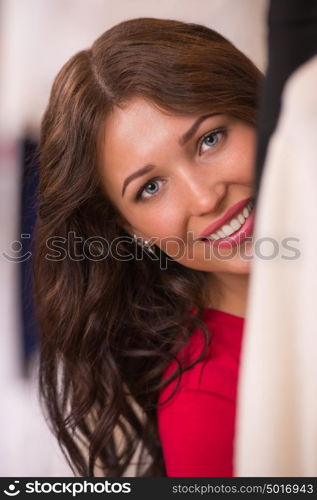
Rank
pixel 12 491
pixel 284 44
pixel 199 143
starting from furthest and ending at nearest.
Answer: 1. pixel 199 143
2. pixel 12 491
3. pixel 284 44

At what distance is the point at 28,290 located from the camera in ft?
4.66

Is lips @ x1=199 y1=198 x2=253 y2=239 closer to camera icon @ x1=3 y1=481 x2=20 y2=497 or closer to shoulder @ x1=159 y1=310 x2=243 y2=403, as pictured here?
shoulder @ x1=159 y1=310 x2=243 y2=403

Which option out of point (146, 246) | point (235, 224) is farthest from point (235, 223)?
point (146, 246)

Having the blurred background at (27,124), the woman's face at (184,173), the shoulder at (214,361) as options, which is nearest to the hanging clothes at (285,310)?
the woman's face at (184,173)

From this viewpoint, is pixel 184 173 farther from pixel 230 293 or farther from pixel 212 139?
pixel 230 293

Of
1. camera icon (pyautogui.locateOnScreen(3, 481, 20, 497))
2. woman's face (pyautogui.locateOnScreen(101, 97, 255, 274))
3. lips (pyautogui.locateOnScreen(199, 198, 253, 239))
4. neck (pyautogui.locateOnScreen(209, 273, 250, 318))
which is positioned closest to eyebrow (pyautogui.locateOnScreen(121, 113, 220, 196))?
woman's face (pyautogui.locateOnScreen(101, 97, 255, 274))

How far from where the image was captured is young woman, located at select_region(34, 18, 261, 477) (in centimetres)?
96

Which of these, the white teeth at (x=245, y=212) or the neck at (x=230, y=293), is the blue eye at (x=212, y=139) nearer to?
the white teeth at (x=245, y=212)

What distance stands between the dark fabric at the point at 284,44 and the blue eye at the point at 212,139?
41cm

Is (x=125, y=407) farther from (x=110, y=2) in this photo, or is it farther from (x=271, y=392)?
(x=110, y=2)

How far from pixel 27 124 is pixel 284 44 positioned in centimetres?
109

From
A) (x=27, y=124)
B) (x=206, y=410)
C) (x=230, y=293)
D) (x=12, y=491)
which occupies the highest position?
(x=27, y=124)

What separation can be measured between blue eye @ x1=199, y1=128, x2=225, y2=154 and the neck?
29 centimetres

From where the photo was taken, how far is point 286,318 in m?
0.55
